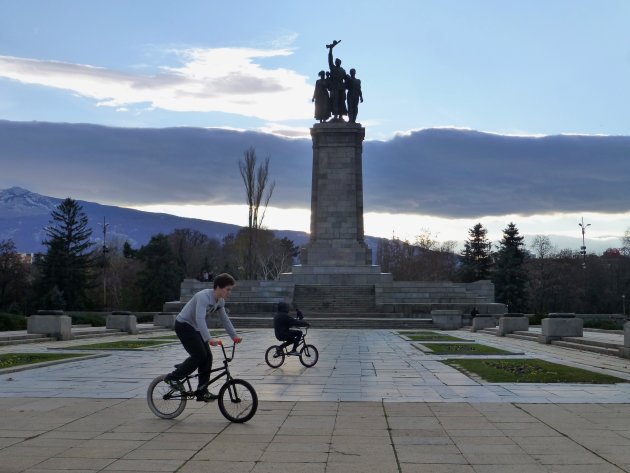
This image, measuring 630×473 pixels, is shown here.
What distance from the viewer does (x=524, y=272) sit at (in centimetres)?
7444

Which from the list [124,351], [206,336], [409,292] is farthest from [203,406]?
[409,292]

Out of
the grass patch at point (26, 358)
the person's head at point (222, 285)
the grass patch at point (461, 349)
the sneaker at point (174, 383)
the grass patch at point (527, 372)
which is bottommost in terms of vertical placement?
the grass patch at point (461, 349)

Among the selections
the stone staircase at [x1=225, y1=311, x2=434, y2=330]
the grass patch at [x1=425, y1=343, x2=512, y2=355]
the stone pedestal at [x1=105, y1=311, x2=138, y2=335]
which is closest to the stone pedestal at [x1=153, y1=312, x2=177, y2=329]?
the stone staircase at [x1=225, y1=311, x2=434, y2=330]

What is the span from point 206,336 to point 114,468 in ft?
8.28

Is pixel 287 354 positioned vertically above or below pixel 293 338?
below

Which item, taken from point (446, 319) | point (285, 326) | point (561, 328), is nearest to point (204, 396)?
point (285, 326)

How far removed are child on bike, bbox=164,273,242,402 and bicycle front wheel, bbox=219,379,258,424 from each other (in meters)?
0.24

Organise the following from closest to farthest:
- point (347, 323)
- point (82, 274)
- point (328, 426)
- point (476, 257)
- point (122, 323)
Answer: point (328, 426) < point (122, 323) < point (347, 323) < point (82, 274) < point (476, 257)

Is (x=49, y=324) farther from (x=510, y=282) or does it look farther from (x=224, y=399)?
(x=510, y=282)

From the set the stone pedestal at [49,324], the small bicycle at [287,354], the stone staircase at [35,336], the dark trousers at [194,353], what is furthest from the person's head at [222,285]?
the stone pedestal at [49,324]

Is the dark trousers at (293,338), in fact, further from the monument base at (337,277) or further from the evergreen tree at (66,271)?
the evergreen tree at (66,271)

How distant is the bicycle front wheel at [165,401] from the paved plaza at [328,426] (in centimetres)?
16

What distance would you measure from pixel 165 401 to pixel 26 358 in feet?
30.0

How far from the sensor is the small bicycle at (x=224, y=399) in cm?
901
